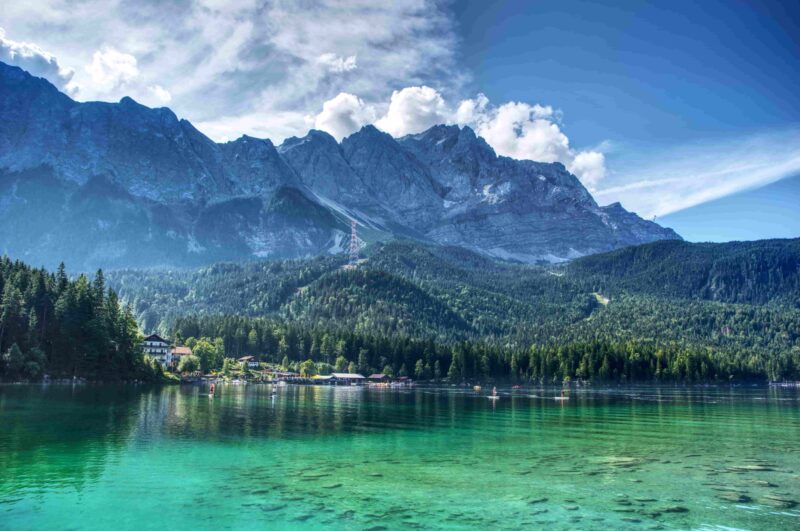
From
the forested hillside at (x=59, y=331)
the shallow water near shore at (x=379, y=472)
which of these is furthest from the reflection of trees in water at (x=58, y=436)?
the forested hillside at (x=59, y=331)

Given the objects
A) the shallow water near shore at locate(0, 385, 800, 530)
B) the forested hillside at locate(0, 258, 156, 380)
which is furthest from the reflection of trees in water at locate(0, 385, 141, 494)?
the forested hillside at locate(0, 258, 156, 380)

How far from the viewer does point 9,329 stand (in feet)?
415

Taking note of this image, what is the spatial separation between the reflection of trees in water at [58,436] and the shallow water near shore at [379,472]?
0.21 metres

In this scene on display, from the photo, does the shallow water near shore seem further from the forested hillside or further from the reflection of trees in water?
the forested hillside

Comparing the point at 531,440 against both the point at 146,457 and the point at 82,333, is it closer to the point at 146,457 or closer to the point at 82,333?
the point at 146,457

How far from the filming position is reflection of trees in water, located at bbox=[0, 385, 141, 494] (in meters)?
41.1

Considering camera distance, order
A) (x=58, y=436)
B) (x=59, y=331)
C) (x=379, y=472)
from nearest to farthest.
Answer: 1. (x=379, y=472)
2. (x=58, y=436)
3. (x=59, y=331)

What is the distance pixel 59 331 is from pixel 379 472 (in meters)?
120

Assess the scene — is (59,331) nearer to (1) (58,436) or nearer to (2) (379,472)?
(1) (58,436)

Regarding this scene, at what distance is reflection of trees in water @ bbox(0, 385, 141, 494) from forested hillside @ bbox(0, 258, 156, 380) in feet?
103

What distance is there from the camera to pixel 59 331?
136 m

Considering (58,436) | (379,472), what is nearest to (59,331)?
(58,436)

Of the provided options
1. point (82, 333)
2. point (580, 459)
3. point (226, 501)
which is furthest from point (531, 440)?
point (82, 333)

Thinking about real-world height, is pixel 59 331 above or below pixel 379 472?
above
